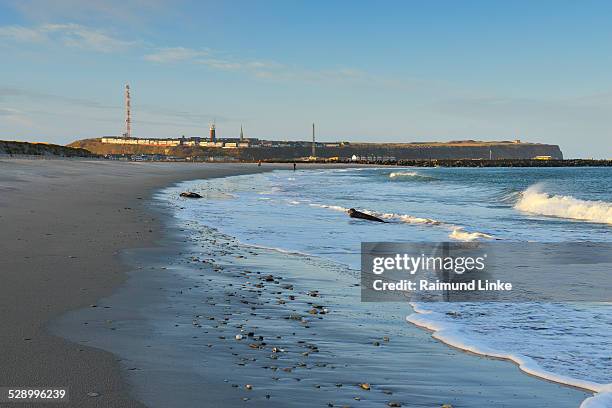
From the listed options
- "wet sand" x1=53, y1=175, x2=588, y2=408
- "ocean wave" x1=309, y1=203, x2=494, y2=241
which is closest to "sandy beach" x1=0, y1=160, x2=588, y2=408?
"wet sand" x1=53, y1=175, x2=588, y2=408

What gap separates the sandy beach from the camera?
4.49 m

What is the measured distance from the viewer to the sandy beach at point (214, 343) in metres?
4.49

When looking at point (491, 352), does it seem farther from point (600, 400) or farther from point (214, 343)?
point (214, 343)

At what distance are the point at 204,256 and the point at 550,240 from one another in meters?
8.85

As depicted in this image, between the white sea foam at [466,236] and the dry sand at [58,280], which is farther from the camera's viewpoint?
the white sea foam at [466,236]

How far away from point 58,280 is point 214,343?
Answer: 3416mm

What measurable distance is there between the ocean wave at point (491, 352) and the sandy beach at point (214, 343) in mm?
122

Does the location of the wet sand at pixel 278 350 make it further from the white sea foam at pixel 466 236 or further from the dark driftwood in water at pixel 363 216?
the dark driftwood in water at pixel 363 216

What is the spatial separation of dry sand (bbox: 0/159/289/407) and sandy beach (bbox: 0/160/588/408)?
23 mm

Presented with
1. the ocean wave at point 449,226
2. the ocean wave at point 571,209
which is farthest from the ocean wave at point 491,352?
the ocean wave at point 571,209

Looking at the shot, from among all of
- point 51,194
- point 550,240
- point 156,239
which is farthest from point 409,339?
point 51,194

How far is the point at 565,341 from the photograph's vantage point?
6.21m

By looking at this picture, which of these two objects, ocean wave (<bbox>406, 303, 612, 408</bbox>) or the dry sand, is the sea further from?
the dry sand

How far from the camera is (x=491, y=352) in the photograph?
5812mm
